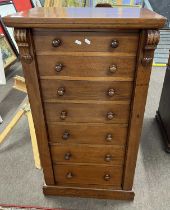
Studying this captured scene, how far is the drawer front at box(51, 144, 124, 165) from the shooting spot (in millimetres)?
1160

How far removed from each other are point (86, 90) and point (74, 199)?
0.79 meters

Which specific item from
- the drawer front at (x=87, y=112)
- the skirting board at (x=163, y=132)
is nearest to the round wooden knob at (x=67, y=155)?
the drawer front at (x=87, y=112)

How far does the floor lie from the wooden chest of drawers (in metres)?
0.12

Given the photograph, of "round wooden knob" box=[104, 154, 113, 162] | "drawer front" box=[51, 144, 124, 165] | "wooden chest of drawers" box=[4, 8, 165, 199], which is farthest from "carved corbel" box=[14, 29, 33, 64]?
"round wooden knob" box=[104, 154, 113, 162]

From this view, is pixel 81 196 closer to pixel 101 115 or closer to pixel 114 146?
Result: pixel 114 146

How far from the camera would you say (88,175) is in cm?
→ 129

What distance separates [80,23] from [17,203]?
3.80ft

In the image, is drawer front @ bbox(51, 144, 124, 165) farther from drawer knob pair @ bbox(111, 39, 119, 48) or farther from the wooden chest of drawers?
drawer knob pair @ bbox(111, 39, 119, 48)

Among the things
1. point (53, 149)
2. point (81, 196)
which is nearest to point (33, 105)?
point (53, 149)

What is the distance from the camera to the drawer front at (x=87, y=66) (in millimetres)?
881

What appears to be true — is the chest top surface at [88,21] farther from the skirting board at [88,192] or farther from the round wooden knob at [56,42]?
the skirting board at [88,192]

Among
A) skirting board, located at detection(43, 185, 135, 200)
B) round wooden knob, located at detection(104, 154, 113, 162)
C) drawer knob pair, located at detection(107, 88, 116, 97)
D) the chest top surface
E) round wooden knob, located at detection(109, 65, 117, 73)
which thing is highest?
the chest top surface

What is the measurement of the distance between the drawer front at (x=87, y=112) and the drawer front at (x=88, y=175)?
340 millimetres

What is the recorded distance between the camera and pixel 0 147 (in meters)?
1.81
